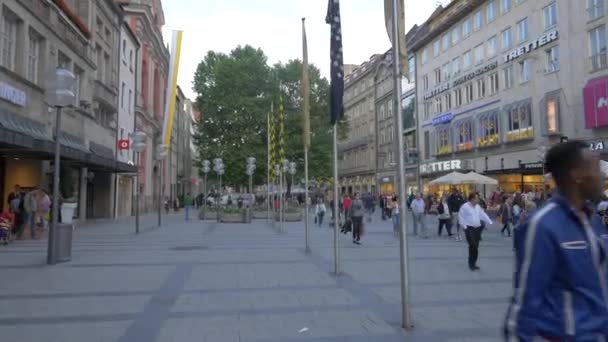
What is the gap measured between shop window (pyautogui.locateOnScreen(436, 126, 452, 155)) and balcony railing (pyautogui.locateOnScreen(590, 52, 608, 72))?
19.0 metres

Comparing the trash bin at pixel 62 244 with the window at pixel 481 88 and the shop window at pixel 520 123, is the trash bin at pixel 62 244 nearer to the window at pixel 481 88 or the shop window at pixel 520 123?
the shop window at pixel 520 123

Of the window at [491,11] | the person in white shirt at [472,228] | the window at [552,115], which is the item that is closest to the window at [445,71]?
the window at [491,11]

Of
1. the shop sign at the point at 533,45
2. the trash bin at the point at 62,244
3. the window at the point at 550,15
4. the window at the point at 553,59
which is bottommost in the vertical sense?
the trash bin at the point at 62,244

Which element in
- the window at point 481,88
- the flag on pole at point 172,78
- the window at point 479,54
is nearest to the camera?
the flag on pole at point 172,78

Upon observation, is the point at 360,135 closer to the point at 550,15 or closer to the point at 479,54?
the point at 479,54

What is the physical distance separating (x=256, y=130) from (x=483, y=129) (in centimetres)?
2025

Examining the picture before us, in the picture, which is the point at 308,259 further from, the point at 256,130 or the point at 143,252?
the point at 256,130

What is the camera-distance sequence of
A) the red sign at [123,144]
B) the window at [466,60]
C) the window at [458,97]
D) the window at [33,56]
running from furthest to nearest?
the window at [458,97]
the window at [466,60]
the red sign at [123,144]
the window at [33,56]

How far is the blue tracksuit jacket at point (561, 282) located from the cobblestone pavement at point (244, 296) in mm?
3661

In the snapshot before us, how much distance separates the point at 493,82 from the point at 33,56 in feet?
111

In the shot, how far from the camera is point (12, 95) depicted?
18.6 metres

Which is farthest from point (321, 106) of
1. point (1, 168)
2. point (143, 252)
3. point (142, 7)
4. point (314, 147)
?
point (143, 252)

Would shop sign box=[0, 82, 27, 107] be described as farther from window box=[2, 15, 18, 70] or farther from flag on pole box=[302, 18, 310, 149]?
flag on pole box=[302, 18, 310, 149]

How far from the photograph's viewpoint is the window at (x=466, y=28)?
149 ft
